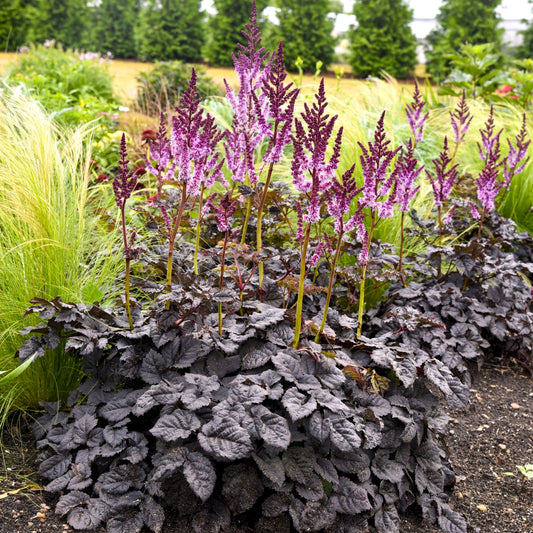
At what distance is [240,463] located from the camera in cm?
170

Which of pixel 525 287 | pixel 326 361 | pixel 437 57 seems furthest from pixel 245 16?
pixel 326 361

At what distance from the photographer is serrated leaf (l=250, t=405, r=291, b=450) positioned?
61.4 inches

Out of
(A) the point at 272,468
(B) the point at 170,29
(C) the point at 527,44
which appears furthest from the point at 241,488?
(B) the point at 170,29

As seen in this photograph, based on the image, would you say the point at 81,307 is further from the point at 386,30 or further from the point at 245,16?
the point at 245,16

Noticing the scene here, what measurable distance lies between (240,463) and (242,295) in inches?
27.1

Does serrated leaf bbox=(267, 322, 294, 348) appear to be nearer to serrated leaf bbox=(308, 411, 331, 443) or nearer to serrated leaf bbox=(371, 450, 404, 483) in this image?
serrated leaf bbox=(308, 411, 331, 443)

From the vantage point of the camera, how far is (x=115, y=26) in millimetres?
18156

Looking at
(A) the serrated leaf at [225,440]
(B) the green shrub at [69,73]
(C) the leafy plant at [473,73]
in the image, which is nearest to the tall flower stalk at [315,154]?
(A) the serrated leaf at [225,440]

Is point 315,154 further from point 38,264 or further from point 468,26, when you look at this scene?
point 468,26

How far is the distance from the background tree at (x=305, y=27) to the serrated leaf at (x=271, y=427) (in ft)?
47.6

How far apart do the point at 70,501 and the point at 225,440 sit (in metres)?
0.58

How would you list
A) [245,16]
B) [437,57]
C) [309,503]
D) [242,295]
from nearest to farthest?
[309,503] < [242,295] < [437,57] < [245,16]

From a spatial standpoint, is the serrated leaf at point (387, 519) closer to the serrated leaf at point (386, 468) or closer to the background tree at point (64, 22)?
the serrated leaf at point (386, 468)

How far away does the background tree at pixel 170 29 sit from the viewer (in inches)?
634
